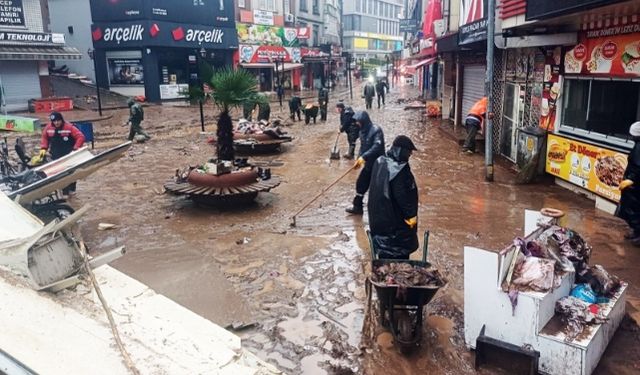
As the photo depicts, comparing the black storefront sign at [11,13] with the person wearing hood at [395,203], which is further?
the black storefront sign at [11,13]

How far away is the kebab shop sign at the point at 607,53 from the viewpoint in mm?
7781

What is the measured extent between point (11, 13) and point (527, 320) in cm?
2797

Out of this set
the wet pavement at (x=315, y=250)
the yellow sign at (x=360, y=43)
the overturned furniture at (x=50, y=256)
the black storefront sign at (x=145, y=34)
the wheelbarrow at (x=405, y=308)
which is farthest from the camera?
the yellow sign at (x=360, y=43)

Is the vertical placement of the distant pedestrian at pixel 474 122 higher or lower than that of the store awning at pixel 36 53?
lower

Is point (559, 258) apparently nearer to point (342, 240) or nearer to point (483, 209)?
point (342, 240)

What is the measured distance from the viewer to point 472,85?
1734cm

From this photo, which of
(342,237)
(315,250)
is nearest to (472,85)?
(342,237)

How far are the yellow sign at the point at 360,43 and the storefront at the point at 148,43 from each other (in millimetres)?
38344

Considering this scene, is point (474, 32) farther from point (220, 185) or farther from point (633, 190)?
point (220, 185)

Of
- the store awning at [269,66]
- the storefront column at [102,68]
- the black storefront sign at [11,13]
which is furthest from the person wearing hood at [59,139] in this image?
the store awning at [269,66]

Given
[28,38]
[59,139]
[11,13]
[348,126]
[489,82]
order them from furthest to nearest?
[28,38] < [11,13] < [348,126] < [489,82] < [59,139]

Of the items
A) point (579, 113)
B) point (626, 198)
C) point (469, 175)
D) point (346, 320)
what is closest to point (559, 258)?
point (346, 320)

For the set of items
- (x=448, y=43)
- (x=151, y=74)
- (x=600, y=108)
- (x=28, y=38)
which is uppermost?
(x=28, y=38)

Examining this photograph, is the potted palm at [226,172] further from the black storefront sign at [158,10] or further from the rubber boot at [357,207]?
the black storefront sign at [158,10]
